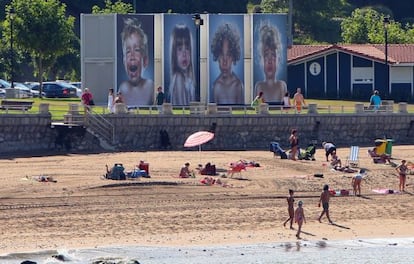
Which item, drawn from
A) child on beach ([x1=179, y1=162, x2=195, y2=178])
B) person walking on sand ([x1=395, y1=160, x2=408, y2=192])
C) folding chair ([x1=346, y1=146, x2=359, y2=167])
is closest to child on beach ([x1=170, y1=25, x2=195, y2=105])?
folding chair ([x1=346, y1=146, x2=359, y2=167])

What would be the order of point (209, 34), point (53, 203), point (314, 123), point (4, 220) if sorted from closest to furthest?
1. point (4, 220)
2. point (53, 203)
3. point (314, 123)
4. point (209, 34)

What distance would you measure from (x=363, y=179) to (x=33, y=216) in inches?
456

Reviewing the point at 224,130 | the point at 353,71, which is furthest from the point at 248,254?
the point at 353,71

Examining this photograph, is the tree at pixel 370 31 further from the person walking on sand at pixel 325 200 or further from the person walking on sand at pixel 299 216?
the person walking on sand at pixel 299 216

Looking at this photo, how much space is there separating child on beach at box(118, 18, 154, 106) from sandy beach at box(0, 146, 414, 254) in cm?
922

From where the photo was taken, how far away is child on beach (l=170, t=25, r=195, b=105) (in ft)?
168

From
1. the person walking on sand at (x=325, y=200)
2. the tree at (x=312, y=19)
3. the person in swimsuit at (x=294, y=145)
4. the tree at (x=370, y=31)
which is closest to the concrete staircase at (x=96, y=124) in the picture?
the person in swimsuit at (x=294, y=145)

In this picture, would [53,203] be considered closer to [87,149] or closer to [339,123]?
[87,149]

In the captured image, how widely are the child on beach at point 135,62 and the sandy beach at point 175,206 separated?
363 inches

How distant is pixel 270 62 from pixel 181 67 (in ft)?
13.1

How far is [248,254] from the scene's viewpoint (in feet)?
93.6

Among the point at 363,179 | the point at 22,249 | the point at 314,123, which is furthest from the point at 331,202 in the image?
the point at 314,123

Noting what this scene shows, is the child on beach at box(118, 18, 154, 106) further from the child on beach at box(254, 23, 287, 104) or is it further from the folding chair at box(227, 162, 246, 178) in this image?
the folding chair at box(227, 162, 246, 178)

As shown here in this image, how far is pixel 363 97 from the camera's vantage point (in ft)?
203
